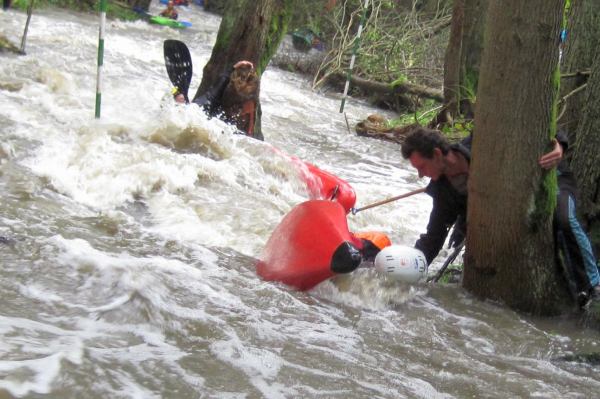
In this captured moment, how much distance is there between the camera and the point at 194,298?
3.22 m

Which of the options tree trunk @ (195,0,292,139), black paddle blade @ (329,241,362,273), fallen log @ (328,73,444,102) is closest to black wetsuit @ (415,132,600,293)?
black paddle blade @ (329,241,362,273)

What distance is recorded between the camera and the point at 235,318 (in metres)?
3.08

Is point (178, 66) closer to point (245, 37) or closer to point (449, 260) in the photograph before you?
point (245, 37)

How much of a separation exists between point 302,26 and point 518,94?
15235mm

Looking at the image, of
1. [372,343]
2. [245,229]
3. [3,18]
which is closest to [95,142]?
[245,229]

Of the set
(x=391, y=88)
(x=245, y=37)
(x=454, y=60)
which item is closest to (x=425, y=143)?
(x=245, y=37)

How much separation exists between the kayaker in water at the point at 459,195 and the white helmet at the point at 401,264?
354 millimetres

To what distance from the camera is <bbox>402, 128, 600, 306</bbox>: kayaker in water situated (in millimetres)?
3654

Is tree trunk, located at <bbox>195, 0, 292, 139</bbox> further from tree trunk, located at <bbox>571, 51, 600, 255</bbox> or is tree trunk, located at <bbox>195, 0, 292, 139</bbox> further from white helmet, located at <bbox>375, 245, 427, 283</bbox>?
tree trunk, located at <bbox>571, 51, 600, 255</bbox>

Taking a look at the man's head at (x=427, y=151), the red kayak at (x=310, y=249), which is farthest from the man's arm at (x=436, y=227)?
the red kayak at (x=310, y=249)

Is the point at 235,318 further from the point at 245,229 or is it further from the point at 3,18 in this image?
the point at 3,18

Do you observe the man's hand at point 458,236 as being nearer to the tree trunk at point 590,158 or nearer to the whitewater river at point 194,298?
the whitewater river at point 194,298

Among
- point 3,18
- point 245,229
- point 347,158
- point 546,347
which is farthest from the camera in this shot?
point 3,18

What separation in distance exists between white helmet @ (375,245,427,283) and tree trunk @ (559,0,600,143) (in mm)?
1202
